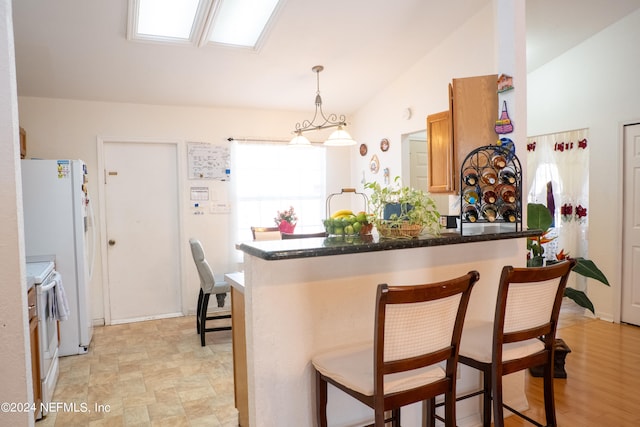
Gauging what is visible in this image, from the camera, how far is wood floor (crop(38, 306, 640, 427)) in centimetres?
255

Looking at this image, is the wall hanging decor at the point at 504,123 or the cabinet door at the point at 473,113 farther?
the cabinet door at the point at 473,113

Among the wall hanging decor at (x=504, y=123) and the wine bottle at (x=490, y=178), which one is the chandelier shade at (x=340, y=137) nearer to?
the wall hanging decor at (x=504, y=123)

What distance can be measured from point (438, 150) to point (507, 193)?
132 centimetres

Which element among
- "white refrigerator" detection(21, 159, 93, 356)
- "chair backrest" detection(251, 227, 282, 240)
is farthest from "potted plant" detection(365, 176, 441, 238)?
"white refrigerator" detection(21, 159, 93, 356)

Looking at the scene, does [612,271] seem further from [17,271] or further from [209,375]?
[17,271]

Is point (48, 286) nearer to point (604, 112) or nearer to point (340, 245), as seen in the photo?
point (340, 245)

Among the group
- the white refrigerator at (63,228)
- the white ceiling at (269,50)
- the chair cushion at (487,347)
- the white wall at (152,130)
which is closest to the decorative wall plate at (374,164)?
the white ceiling at (269,50)

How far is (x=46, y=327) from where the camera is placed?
110 inches

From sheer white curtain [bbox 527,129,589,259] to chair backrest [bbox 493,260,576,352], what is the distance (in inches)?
128

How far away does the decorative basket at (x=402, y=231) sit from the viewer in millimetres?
2018

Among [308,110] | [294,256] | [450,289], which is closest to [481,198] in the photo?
[450,289]

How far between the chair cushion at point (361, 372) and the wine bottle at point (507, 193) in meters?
1.15

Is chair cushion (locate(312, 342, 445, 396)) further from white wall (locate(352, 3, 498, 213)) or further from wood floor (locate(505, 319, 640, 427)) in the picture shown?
white wall (locate(352, 3, 498, 213))

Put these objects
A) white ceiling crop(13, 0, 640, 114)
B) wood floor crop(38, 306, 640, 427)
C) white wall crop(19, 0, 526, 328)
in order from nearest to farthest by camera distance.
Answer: wood floor crop(38, 306, 640, 427)
white ceiling crop(13, 0, 640, 114)
white wall crop(19, 0, 526, 328)
